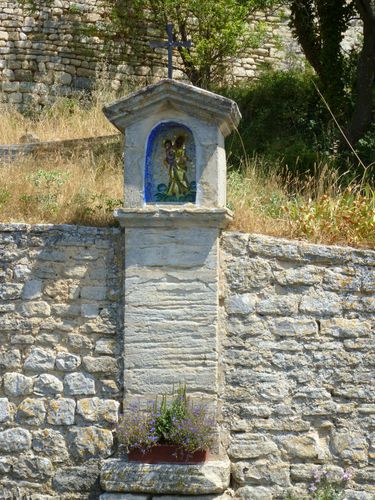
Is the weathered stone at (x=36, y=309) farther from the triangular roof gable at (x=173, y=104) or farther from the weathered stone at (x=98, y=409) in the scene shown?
the triangular roof gable at (x=173, y=104)

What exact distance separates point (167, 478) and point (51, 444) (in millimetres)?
1002

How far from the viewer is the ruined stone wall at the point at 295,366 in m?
6.98

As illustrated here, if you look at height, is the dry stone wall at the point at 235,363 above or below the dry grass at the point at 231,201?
below

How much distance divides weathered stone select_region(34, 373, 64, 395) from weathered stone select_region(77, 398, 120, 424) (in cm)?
22

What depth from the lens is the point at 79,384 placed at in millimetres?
7059

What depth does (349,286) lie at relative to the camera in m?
7.18

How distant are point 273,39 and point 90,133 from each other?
5.00 m

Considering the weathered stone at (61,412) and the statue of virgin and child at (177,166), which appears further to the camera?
the statue of virgin and child at (177,166)

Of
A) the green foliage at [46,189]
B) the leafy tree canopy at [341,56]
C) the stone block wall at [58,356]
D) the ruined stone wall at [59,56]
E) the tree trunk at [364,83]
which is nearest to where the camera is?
the stone block wall at [58,356]

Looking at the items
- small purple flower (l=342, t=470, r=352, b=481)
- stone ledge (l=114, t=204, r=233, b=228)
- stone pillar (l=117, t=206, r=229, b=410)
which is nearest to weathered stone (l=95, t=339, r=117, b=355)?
stone pillar (l=117, t=206, r=229, b=410)

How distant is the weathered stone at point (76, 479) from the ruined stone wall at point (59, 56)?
8.69 m

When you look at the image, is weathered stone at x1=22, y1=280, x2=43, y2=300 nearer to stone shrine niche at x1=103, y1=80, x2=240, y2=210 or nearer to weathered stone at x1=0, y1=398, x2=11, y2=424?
weathered stone at x1=0, y1=398, x2=11, y2=424

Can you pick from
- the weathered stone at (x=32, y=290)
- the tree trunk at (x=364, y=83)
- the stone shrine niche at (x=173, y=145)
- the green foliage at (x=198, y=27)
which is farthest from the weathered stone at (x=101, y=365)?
the green foliage at (x=198, y=27)

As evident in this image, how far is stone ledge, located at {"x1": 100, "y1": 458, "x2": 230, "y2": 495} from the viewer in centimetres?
667
